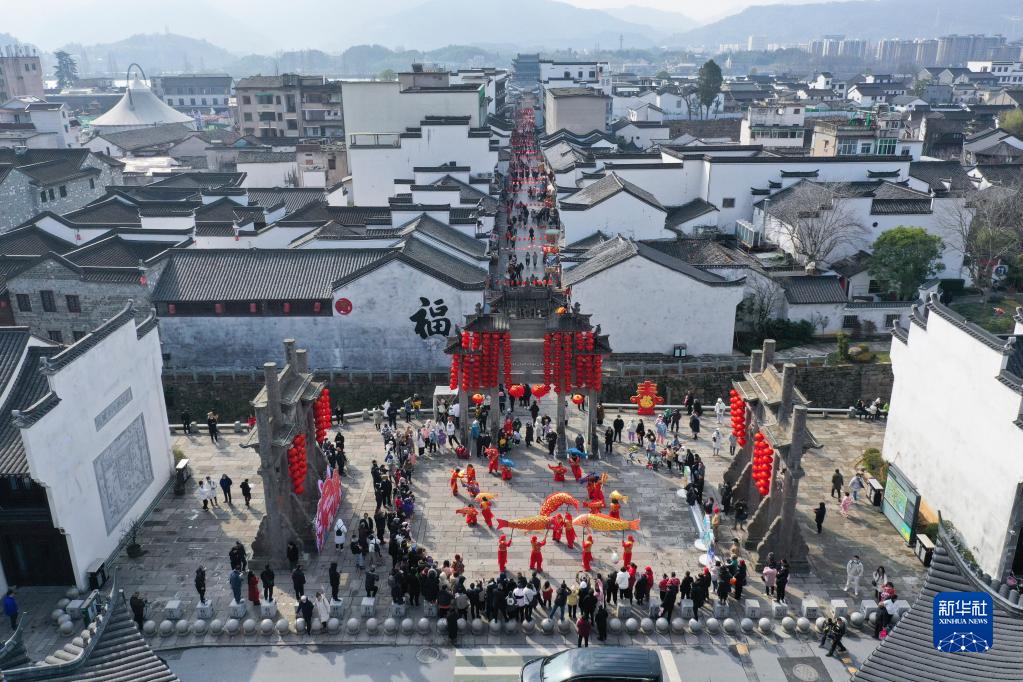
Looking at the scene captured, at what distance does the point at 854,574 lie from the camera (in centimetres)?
2134

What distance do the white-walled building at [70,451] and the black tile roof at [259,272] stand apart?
544 inches

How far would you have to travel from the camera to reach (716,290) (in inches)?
1606

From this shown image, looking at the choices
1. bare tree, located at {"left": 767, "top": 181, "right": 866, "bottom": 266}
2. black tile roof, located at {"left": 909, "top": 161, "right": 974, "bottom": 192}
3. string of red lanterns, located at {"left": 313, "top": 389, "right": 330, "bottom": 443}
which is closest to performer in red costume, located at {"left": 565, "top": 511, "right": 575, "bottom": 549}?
string of red lanterns, located at {"left": 313, "top": 389, "right": 330, "bottom": 443}

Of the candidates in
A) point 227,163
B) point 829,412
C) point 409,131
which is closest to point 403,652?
point 829,412

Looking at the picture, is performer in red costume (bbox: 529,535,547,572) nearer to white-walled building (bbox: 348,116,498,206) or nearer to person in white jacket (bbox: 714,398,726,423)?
person in white jacket (bbox: 714,398,726,423)

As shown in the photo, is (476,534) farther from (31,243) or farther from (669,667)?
(31,243)

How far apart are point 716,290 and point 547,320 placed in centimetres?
1549

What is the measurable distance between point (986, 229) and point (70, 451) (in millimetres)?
51148

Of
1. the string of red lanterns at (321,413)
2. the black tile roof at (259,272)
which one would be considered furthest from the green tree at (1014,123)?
the string of red lanterns at (321,413)

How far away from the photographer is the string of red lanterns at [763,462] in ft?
74.0

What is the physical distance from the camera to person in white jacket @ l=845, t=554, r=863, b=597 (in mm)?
21234

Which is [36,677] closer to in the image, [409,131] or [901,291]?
[901,291]

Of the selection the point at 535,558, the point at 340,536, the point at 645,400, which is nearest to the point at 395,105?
the point at 645,400

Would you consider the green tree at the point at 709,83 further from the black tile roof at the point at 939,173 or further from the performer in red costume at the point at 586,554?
the performer in red costume at the point at 586,554
